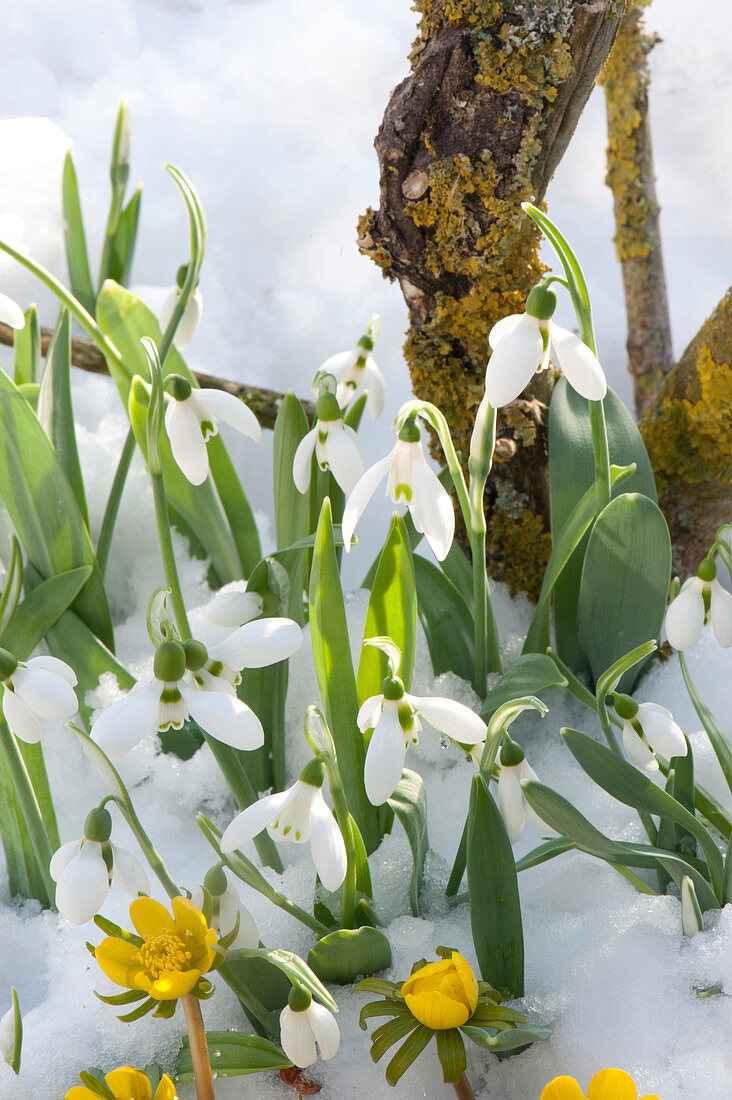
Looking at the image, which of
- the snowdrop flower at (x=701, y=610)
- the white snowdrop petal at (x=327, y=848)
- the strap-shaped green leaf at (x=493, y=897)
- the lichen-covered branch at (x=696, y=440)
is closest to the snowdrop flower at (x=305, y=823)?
the white snowdrop petal at (x=327, y=848)

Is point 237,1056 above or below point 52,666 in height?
below

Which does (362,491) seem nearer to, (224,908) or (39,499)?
(224,908)

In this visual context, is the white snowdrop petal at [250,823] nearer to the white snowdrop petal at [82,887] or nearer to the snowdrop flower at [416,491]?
the white snowdrop petal at [82,887]

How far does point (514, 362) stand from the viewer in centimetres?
53

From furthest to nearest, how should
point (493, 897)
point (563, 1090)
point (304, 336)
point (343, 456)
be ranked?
point (304, 336) → point (343, 456) → point (493, 897) → point (563, 1090)

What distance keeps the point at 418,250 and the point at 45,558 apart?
496mm

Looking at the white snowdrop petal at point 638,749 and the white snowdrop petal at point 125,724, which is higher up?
the white snowdrop petal at point 125,724

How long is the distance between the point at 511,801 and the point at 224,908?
20 centimetres

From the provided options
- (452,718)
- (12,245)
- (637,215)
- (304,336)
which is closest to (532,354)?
(452,718)

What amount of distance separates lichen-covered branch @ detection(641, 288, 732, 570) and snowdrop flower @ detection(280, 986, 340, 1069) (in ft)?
2.38

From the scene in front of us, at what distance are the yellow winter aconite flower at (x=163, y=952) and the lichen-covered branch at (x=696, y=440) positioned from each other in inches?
29.1

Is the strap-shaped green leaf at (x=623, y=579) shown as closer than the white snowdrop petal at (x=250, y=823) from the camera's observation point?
No

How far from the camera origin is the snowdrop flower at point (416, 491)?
589 millimetres

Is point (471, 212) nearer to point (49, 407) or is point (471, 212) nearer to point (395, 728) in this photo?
point (49, 407)
